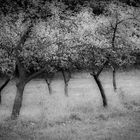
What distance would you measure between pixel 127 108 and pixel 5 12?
13068 millimetres

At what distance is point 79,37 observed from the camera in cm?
2417

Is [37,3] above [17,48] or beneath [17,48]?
above

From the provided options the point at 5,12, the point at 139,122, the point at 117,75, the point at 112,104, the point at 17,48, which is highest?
the point at 5,12

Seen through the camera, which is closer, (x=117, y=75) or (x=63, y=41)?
(x=63, y=41)

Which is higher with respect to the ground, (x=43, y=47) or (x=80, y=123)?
(x=43, y=47)

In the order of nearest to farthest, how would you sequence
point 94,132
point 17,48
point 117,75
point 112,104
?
point 94,132 < point 17,48 < point 112,104 < point 117,75

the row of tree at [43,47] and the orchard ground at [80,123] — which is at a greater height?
the row of tree at [43,47]

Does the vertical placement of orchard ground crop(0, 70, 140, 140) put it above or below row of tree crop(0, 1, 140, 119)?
below

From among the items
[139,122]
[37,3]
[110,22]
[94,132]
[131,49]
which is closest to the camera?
[94,132]

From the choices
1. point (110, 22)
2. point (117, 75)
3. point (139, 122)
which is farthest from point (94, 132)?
point (117, 75)

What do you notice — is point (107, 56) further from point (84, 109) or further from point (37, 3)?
point (37, 3)

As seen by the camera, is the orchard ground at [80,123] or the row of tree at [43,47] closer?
the orchard ground at [80,123]

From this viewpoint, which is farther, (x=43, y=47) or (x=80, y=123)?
(x=43, y=47)

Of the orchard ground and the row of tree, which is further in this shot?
the row of tree
